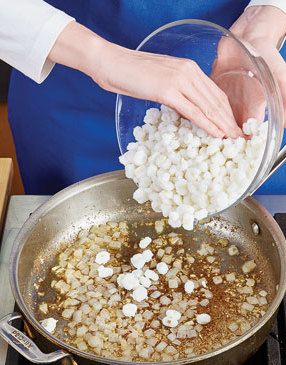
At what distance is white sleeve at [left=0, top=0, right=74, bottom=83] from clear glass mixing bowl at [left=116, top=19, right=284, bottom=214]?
14 cm

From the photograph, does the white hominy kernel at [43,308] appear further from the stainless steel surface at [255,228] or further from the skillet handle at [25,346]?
the stainless steel surface at [255,228]

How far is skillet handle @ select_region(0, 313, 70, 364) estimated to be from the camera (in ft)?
2.68

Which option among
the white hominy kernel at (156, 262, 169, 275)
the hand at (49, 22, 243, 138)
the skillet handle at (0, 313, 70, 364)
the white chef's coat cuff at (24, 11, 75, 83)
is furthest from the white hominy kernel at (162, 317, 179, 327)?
the white chef's coat cuff at (24, 11, 75, 83)

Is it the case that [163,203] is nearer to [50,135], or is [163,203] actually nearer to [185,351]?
[185,351]

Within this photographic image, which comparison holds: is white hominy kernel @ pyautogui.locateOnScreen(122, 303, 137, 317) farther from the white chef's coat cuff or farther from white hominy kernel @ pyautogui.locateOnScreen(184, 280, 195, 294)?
the white chef's coat cuff

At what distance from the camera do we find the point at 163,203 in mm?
904

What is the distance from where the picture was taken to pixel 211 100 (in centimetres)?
84

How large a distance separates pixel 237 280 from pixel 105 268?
238 millimetres

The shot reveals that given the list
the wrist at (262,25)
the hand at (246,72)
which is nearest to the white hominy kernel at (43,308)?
the hand at (246,72)

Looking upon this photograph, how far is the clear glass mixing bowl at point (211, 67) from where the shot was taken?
797 millimetres

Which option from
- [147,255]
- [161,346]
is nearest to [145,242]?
[147,255]

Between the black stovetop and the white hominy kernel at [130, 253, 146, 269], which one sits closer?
the black stovetop

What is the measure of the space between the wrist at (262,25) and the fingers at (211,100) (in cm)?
19

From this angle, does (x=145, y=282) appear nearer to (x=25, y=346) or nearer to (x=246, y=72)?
(x=25, y=346)
